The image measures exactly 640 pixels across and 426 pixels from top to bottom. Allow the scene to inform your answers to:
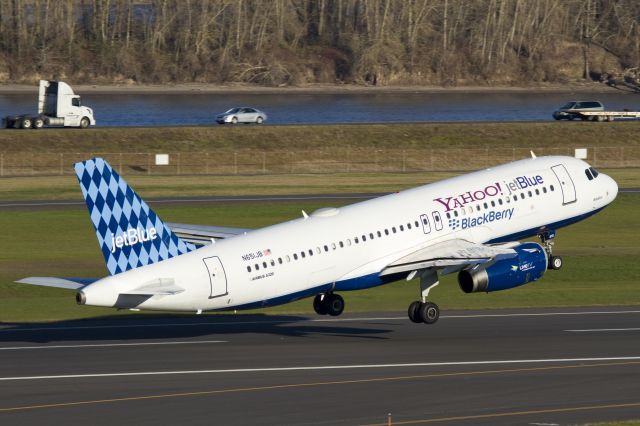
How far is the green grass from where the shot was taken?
209 ft

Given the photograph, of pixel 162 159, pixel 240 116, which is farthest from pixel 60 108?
pixel 162 159

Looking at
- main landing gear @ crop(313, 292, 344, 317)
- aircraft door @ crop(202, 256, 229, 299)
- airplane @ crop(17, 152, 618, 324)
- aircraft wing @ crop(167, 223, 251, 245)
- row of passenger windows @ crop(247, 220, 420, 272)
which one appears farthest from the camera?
aircraft wing @ crop(167, 223, 251, 245)

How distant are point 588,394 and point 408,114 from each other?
499 ft

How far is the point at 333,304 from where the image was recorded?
5691 cm

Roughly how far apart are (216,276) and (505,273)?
39.4 feet

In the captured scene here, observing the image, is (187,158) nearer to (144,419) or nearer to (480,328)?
(480,328)

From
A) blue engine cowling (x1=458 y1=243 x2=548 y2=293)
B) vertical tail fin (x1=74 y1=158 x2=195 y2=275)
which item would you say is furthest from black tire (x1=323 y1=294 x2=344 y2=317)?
vertical tail fin (x1=74 y1=158 x2=195 y2=275)

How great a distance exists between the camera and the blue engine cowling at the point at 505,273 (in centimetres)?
5256

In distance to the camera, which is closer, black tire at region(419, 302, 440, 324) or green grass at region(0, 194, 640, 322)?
black tire at region(419, 302, 440, 324)

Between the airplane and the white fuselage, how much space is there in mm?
48

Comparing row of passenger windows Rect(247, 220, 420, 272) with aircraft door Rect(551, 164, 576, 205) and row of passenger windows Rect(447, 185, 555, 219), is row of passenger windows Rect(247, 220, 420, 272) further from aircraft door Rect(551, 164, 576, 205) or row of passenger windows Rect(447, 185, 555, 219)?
aircraft door Rect(551, 164, 576, 205)

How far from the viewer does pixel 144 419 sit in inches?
1547

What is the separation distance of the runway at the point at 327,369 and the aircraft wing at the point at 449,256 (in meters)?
3.02

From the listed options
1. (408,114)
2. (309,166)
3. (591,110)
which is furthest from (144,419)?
(408,114)
